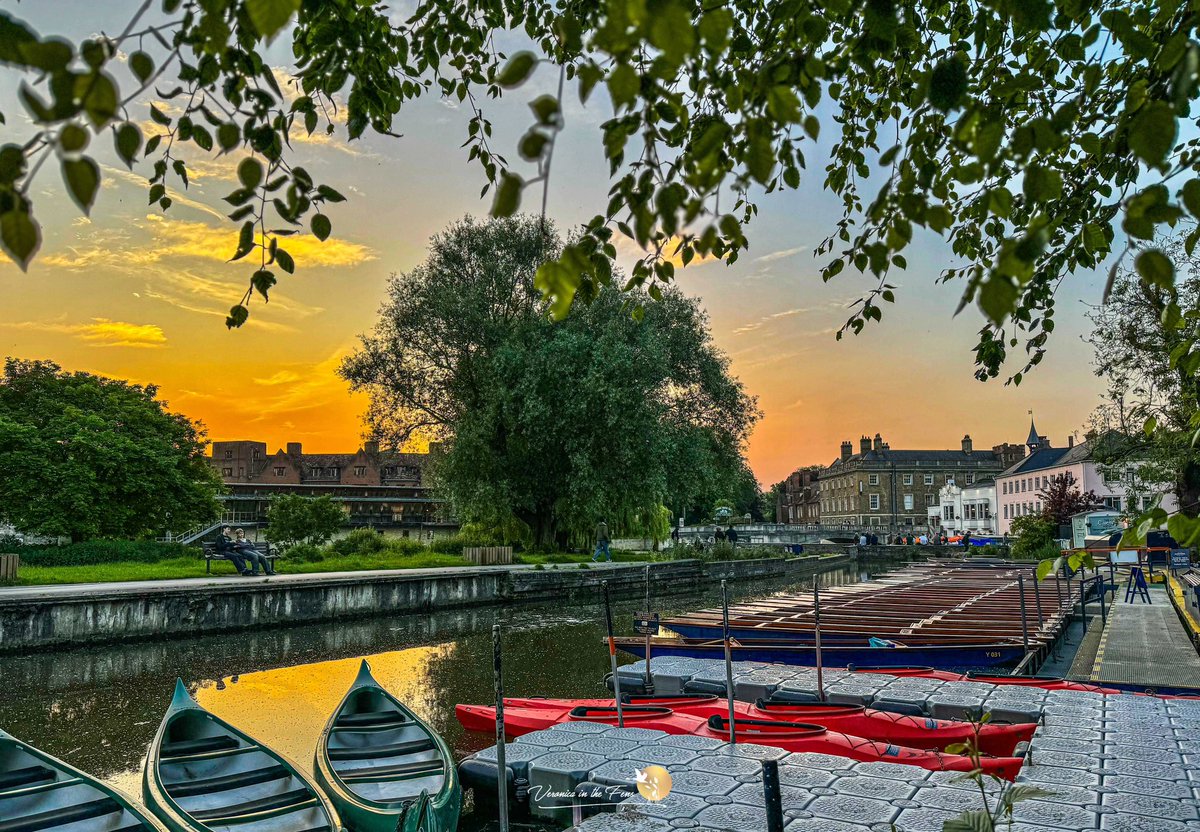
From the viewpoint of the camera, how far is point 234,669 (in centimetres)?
1555

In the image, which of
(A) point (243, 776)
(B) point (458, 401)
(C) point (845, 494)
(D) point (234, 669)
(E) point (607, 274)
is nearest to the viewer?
(E) point (607, 274)

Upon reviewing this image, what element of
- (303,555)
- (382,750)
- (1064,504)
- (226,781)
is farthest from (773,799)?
(1064,504)

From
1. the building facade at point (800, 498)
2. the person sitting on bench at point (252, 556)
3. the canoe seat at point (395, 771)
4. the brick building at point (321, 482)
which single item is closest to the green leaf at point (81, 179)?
the canoe seat at point (395, 771)

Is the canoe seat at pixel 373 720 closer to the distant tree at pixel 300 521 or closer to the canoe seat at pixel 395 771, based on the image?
the canoe seat at pixel 395 771

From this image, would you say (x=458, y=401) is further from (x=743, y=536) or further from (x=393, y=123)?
(x=743, y=536)

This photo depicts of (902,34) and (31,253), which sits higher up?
(902,34)

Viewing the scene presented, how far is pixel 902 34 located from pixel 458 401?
1205 inches

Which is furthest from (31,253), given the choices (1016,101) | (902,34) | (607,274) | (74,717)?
(74,717)

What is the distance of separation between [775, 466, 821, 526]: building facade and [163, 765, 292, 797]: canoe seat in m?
111

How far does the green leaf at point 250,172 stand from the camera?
2.12 meters

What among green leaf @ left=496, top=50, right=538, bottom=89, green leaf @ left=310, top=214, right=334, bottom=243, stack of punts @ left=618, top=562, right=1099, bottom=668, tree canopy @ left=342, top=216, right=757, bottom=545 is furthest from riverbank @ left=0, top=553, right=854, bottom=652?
green leaf @ left=496, top=50, right=538, bottom=89

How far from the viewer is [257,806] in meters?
6.36

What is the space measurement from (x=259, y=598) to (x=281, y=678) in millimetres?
6269

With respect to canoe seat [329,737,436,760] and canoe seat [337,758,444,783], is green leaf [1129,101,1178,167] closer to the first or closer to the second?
canoe seat [337,758,444,783]
